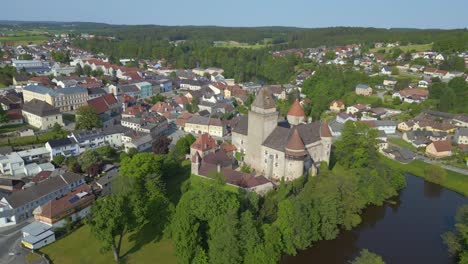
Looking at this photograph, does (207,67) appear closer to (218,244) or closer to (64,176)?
(64,176)

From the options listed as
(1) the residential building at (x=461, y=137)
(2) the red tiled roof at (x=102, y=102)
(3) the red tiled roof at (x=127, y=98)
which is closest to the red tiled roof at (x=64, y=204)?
(2) the red tiled roof at (x=102, y=102)

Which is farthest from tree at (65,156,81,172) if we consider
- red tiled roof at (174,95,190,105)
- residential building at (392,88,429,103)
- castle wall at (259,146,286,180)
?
residential building at (392,88,429,103)

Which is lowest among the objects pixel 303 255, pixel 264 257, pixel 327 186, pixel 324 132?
pixel 303 255

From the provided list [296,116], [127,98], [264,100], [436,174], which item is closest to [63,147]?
[127,98]

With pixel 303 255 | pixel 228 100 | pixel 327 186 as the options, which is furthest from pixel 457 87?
pixel 303 255

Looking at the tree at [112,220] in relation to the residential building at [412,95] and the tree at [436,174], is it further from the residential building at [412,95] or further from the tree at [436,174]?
the residential building at [412,95]

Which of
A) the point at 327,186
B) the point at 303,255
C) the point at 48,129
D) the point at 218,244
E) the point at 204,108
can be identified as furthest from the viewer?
the point at 204,108
